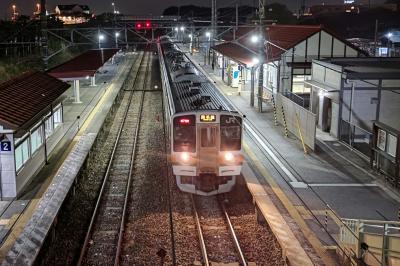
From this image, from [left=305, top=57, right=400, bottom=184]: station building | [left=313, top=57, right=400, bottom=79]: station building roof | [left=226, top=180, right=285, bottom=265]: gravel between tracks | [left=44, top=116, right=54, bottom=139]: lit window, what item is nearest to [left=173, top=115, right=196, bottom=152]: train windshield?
[left=226, top=180, right=285, bottom=265]: gravel between tracks

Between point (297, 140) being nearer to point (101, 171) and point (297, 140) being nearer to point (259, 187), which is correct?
point (259, 187)

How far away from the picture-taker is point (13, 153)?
1156 centimetres

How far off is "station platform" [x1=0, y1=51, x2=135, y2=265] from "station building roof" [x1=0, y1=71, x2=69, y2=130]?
1.53m

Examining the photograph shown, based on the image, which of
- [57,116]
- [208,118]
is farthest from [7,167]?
[57,116]

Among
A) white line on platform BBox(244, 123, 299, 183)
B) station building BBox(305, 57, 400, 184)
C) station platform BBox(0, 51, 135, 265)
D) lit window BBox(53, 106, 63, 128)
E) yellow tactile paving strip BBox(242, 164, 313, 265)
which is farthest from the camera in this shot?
lit window BBox(53, 106, 63, 128)

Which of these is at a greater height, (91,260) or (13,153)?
(13,153)

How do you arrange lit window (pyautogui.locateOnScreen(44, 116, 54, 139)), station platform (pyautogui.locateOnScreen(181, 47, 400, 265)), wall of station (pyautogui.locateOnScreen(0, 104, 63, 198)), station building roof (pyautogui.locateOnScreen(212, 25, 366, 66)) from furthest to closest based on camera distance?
station building roof (pyautogui.locateOnScreen(212, 25, 366, 66)), lit window (pyautogui.locateOnScreen(44, 116, 54, 139)), wall of station (pyautogui.locateOnScreen(0, 104, 63, 198)), station platform (pyautogui.locateOnScreen(181, 47, 400, 265))

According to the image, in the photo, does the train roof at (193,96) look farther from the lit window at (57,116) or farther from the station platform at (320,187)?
the lit window at (57,116)

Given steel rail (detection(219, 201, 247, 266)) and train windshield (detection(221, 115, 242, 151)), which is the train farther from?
steel rail (detection(219, 201, 247, 266))

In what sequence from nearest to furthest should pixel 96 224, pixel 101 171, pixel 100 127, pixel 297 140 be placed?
1. pixel 96 224
2. pixel 101 171
3. pixel 297 140
4. pixel 100 127

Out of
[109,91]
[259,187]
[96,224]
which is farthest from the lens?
[109,91]

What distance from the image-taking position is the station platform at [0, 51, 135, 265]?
9156 mm

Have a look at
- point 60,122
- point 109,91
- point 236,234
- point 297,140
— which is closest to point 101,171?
point 60,122

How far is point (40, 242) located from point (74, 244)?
79cm
